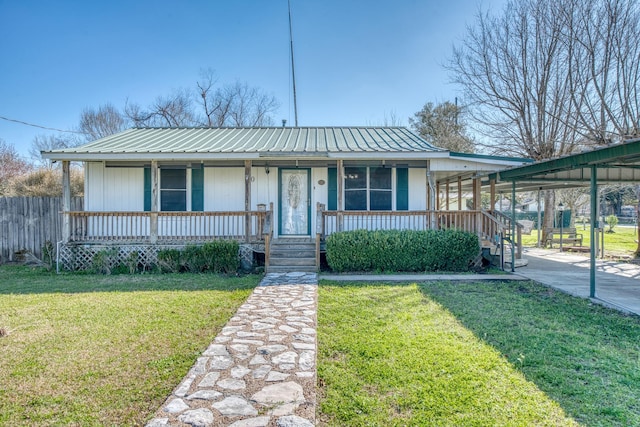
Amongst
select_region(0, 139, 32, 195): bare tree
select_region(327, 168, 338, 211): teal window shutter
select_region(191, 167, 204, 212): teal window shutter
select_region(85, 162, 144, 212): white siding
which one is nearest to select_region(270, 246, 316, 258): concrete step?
select_region(327, 168, 338, 211): teal window shutter

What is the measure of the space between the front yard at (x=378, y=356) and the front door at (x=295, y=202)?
4.30 meters

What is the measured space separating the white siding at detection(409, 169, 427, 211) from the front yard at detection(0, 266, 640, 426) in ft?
14.7

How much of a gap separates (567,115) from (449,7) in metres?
6.10

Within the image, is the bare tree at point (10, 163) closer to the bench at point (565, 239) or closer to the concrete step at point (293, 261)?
the concrete step at point (293, 261)

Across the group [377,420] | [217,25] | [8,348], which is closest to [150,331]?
[8,348]

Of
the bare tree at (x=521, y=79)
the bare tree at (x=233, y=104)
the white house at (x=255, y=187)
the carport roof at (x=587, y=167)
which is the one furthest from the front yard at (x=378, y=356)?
the bare tree at (x=233, y=104)

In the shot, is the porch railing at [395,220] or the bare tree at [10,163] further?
the bare tree at [10,163]

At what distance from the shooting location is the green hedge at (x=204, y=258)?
8719mm

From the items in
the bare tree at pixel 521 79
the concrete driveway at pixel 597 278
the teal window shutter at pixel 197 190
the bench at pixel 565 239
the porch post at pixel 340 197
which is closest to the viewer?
the concrete driveway at pixel 597 278

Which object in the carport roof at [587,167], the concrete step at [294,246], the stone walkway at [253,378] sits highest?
the carport roof at [587,167]

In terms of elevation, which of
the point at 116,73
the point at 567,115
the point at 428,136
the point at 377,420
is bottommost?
the point at 377,420

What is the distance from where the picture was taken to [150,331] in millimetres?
4523

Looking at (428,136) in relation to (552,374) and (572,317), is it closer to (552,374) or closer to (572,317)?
(572,317)

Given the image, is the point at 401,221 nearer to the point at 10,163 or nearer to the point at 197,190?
the point at 197,190
